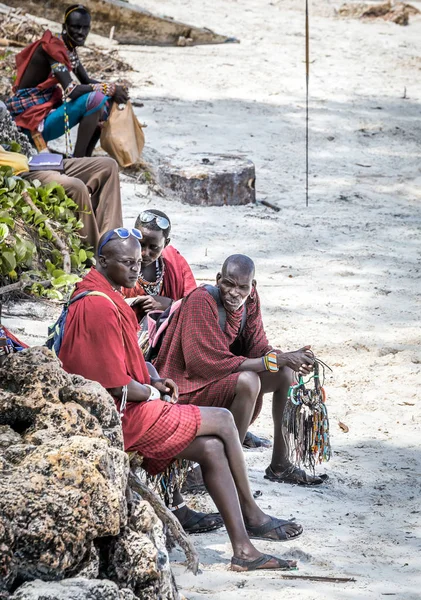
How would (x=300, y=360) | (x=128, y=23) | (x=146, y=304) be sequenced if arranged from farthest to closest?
(x=128, y=23), (x=146, y=304), (x=300, y=360)

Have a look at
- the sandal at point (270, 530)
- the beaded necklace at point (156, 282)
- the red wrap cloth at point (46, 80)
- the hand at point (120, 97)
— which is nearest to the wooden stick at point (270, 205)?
the hand at point (120, 97)

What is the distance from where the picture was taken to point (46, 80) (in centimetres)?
832

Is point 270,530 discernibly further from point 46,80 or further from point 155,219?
point 46,80

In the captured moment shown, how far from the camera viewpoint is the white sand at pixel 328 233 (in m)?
4.44

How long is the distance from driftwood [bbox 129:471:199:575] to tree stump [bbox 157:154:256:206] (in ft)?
19.8

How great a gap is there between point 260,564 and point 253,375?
1.01 m

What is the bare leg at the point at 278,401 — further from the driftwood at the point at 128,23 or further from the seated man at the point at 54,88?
the driftwood at the point at 128,23

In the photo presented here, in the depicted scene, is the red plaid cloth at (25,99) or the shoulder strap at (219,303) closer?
the shoulder strap at (219,303)

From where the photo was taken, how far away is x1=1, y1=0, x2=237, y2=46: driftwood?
13688mm

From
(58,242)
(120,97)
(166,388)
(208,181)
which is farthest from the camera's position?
(208,181)

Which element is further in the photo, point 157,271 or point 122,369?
point 157,271

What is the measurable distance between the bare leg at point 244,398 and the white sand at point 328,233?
45cm

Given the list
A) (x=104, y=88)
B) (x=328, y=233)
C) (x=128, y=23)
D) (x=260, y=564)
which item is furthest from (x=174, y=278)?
(x=128, y=23)

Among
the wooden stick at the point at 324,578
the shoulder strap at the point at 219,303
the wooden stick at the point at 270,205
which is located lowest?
the wooden stick at the point at 324,578
